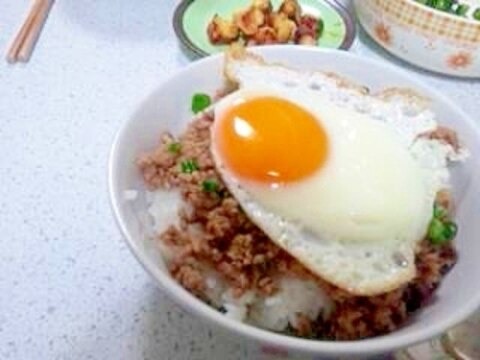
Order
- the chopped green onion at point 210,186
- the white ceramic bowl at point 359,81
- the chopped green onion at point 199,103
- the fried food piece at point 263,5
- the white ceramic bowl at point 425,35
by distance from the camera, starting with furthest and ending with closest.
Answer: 1. the fried food piece at point 263,5
2. the white ceramic bowl at point 425,35
3. the chopped green onion at point 199,103
4. the chopped green onion at point 210,186
5. the white ceramic bowl at point 359,81

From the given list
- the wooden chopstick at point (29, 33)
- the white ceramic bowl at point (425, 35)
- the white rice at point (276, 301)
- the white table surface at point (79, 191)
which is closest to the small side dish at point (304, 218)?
the white rice at point (276, 301)

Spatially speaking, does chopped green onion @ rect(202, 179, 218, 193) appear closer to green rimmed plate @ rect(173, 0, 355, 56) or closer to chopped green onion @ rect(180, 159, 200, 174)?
chopped green onion @ rect(180, 159, 200, 174)

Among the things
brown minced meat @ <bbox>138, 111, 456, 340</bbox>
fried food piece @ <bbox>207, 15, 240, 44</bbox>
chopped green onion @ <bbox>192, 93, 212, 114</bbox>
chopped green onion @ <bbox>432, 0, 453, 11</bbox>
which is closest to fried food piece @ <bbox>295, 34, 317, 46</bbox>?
fried food piece @ <bbox>207, 15, 240, 44</bbox>

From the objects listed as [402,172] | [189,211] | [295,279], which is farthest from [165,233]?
[402,172]

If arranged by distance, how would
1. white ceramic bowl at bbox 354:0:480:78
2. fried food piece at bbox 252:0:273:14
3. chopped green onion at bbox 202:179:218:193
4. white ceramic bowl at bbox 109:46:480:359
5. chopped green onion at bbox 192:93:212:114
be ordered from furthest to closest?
1. fried food piece at bbox 252:0:273:14
2. white ceramic bowl at bbox 354:0:480:78
3. chopped green onion at bbox 192:93:212:114
4. chopped green onion at bbox 202:179:218:193
5. white ceramic bowl at bbox 109:46:480:359

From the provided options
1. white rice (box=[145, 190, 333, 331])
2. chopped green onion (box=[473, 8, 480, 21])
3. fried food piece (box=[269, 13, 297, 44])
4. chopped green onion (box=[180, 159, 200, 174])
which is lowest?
white rice (box=[145, 190, 333, 331])

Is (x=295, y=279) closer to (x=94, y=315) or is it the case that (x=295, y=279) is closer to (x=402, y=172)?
(x=402, y=172)

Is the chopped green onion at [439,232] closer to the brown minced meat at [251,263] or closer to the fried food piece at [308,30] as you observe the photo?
Result: the brown minced meat at [251,263]
